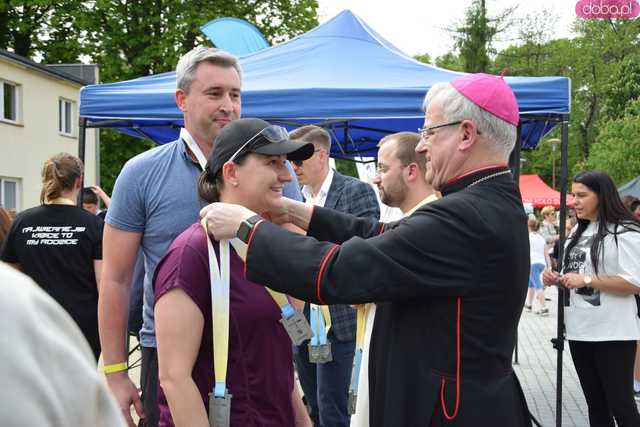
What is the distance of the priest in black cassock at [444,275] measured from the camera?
212 cm

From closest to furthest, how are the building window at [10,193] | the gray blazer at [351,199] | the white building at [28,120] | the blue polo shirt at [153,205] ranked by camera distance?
1. the blue polo shirt at [153,205]
2. the gray blazer at [351,199]
3. the white building at [28,120]
4. the building window at [10,193]

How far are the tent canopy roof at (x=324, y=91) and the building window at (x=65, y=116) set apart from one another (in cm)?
2360

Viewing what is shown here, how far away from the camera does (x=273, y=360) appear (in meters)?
2.26

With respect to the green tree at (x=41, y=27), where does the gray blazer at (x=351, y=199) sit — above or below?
below

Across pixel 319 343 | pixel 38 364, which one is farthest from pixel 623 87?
pixel 38 364

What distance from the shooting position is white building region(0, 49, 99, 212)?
80.6 feet

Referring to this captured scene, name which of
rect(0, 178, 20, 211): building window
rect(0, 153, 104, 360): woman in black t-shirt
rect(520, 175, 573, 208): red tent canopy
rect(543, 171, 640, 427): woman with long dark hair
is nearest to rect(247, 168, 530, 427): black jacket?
rect(543, 171, 640, 427): woman with long dark hair

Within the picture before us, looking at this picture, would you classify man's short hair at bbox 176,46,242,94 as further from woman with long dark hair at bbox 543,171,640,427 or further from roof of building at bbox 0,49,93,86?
roof of building at bbox 0,49,93,86

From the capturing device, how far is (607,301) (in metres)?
5.20

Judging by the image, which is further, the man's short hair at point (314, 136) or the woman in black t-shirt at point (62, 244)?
the man's short hair at point (314, 136)

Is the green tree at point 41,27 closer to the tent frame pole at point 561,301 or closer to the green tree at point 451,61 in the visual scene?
the tent frame pole at point 561,301

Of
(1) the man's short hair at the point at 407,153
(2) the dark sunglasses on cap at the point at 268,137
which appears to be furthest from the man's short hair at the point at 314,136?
(2) the dark sunglasses on cap at the point at 268,137

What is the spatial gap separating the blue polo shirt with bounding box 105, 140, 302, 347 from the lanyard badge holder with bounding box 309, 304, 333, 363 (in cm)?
134

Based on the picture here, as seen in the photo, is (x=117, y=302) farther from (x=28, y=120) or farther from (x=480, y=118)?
(x=28, y=120)
